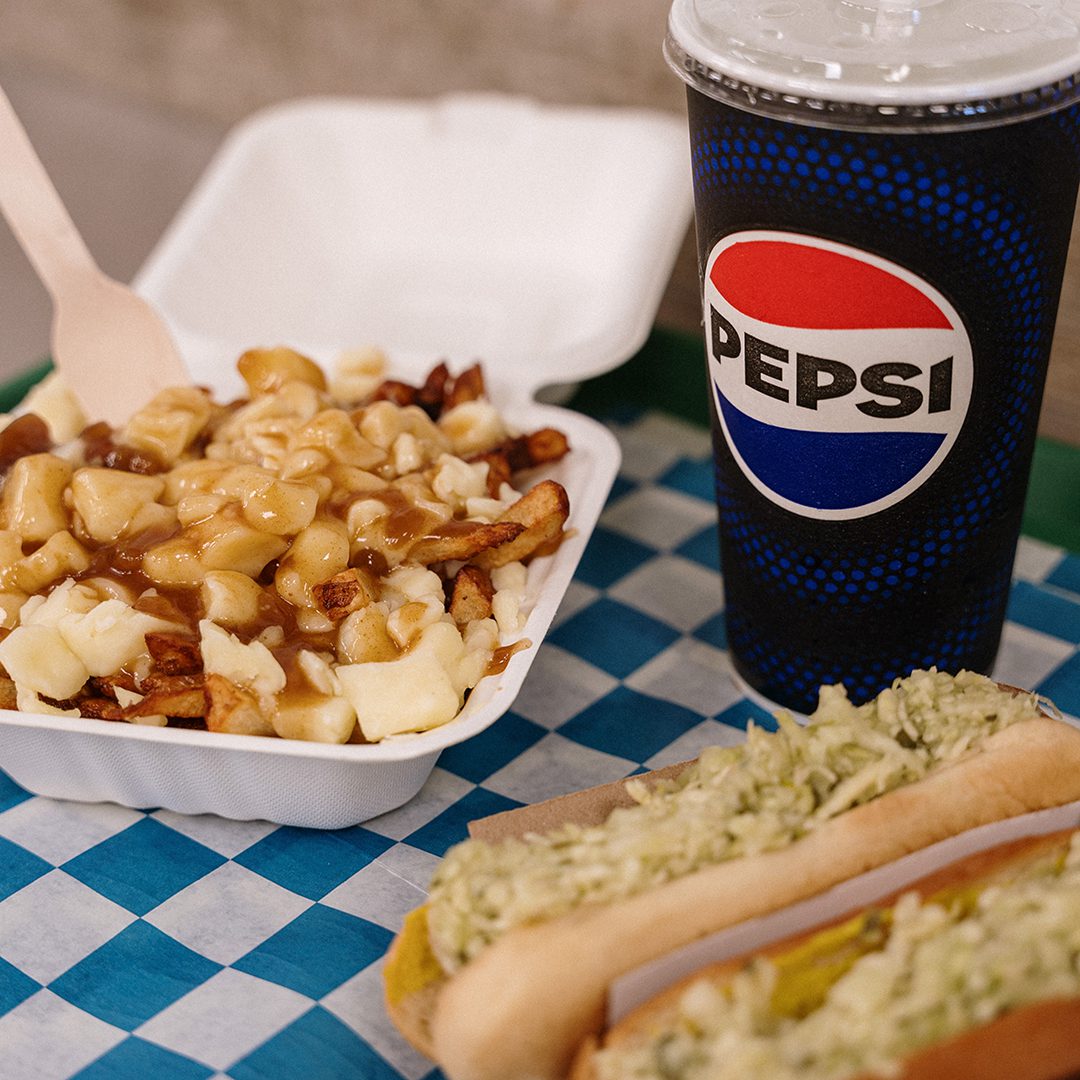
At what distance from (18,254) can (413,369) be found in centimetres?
186

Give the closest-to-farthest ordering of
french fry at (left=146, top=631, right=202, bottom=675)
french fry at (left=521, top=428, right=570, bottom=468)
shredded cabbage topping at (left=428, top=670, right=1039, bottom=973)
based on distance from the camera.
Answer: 1. shredded cabbage topping at (left=428, top=670, right=1039, bottom=973)
2. french fry at (left=146, top=631, right=202, bottom=675)
3. french fry at (left=521, top=428, right=570, bottom=468)

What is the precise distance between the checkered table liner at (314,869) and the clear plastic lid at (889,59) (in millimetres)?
692

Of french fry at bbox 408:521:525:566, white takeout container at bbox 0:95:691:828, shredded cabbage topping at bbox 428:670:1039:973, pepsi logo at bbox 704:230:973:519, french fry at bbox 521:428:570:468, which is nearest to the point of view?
shredded cabbage topping at bbox 428:670:1039:973

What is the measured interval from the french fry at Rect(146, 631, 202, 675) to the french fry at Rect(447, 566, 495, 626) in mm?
251

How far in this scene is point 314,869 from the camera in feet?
4.36

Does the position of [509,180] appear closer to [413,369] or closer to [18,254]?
[413,369]

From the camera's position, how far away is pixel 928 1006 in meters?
0.90

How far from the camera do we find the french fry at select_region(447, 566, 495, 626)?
1.34m

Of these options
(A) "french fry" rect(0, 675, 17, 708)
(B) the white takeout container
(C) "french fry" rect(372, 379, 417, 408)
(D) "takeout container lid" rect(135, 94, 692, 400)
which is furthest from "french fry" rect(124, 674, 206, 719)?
(D) "takeout container lid" rect(135, 94, 692, 400)

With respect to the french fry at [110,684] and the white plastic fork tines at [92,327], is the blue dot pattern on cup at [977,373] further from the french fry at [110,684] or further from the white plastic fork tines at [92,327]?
the white plastic fork tines at [92,327]

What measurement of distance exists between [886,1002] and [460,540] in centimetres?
63

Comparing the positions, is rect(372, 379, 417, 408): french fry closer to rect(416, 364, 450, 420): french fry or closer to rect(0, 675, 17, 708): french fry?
rect(416, 364, 450, 420): french fry

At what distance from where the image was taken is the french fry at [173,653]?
125 centimetres

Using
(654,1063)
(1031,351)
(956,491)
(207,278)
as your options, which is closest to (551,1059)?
(654,1063)
